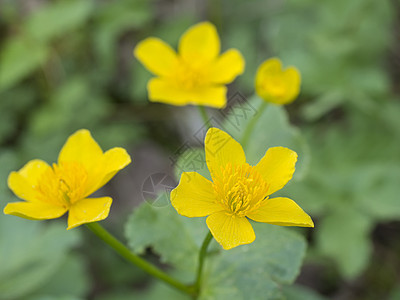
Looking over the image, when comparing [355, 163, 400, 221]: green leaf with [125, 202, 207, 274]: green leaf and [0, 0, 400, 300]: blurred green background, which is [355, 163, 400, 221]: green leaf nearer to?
[0, 0, 400, 300]: blurred green background

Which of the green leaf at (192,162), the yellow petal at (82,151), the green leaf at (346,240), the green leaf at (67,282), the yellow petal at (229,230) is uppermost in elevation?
the yellow petal at (82,151)

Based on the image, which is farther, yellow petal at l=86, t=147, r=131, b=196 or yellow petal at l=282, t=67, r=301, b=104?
yellow petal at l=282, t=67, r=301, b=104

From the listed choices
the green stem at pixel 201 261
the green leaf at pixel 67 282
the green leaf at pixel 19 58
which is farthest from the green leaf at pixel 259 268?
the green leaf at pixel 19 58

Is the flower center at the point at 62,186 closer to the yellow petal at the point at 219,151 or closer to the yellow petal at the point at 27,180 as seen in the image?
the yellow petal at the point at 27,180

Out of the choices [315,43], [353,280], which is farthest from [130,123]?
[353,280]

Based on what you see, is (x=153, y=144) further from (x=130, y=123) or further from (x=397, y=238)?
(x=397, y=238)

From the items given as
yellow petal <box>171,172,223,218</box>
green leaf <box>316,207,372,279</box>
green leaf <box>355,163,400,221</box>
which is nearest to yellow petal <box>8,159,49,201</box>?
yellow petal <box>171,172,223,218</box>
